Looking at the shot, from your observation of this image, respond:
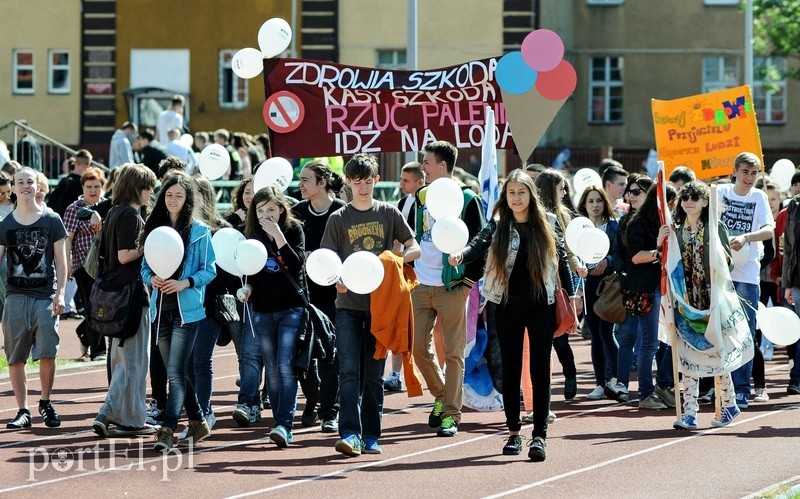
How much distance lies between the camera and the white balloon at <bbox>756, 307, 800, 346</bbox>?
1144 cm

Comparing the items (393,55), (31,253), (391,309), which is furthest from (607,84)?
(391,309)

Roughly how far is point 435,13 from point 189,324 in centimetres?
3441

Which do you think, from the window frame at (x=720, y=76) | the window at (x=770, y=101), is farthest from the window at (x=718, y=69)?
the window at (x=770, y=101)

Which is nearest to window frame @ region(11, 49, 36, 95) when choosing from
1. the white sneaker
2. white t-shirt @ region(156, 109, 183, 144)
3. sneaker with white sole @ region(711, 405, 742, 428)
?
white t-shirt @ region(156, 109, 183, 144)

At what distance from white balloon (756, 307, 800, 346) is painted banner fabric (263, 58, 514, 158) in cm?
353

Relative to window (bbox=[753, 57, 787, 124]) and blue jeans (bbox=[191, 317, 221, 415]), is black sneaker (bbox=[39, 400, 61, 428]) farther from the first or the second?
window (bbox=[753, 57, 787, 124])

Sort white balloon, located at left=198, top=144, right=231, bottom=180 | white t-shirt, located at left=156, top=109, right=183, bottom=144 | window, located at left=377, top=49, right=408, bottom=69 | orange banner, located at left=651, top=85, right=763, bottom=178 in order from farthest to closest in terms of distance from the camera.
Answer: window, located at left=377, top=49, right=408, bottom=69
white t-shirt, located at left=156, top=109, right=183, bottom=144
orange banner, located at left=651, top=85, right=763, bottom=178
white balloon, located at left=198, top=144, right=231, bottom=180

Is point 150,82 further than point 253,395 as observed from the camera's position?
Yes

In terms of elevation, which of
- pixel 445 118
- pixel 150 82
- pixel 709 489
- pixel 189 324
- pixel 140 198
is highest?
Result: pixel 150 82

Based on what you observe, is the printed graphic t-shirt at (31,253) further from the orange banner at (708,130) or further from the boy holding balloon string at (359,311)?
the orange banner at (708,130)

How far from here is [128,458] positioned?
9.92 m

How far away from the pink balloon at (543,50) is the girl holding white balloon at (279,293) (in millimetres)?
2995

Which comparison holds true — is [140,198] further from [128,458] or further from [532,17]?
[532,17]

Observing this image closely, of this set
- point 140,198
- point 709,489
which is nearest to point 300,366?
point 140,198
